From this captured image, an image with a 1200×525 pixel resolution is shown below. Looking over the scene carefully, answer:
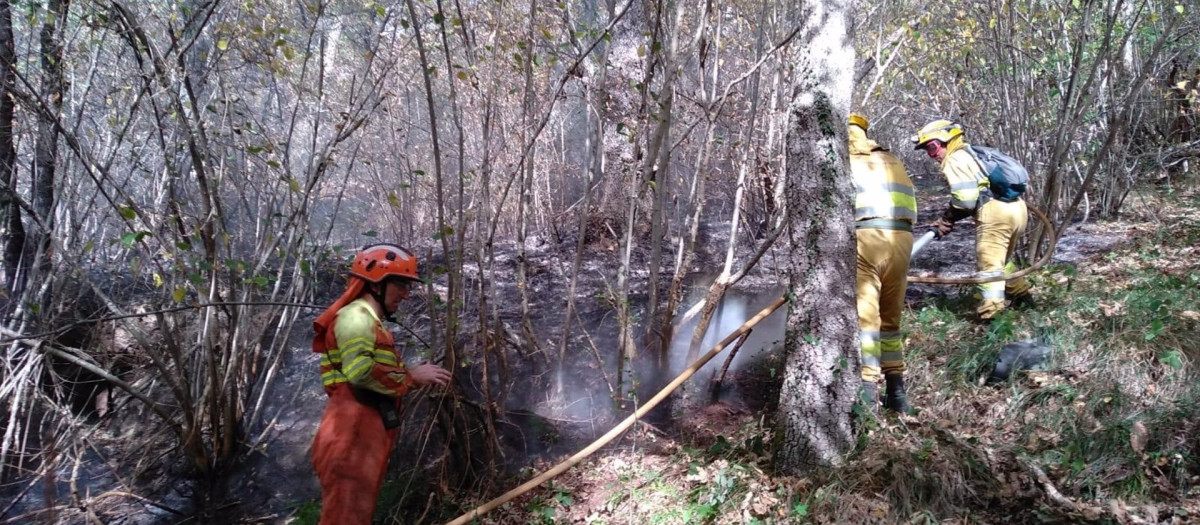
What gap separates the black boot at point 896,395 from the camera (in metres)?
3.87

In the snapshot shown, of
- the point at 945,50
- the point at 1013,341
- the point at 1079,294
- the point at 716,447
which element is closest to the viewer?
the point at 716,447

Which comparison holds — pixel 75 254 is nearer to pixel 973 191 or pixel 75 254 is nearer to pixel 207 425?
pixel 207 425

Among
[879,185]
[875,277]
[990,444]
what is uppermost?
[879,185]

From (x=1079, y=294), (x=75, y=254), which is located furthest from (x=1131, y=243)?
(x=75, y=254)

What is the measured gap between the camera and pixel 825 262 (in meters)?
3.14

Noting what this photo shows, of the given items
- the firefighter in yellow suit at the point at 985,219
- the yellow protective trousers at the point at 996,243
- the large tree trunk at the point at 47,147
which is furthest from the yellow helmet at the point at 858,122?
the large tree trunk at the point at 47,147

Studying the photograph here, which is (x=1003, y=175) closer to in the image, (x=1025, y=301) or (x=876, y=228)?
(x=1025, y=301)

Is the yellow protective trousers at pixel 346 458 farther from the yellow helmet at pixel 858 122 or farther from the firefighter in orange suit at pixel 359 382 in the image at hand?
the yellow helmet at pixel 858 122

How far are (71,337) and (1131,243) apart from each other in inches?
Answer: 421

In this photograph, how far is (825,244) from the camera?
10.3ft

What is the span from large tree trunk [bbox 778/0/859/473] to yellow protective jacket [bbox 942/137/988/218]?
1.98m

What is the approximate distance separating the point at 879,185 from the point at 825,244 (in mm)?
913

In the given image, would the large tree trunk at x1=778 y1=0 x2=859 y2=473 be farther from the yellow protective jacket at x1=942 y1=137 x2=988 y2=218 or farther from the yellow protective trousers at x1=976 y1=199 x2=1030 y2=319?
the yellow protective trousers at x1=976 y1=199 x2=1030 y2=319

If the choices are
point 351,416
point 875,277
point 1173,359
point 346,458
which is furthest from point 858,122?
point 346,458
